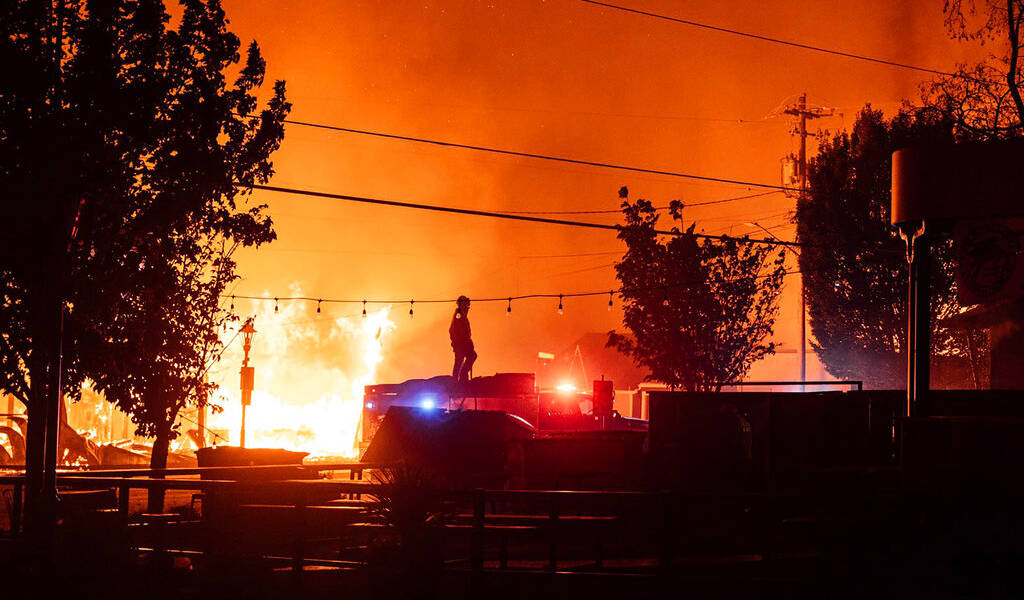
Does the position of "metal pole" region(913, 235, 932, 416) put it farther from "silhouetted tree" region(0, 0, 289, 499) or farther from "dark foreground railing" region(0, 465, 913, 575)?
"silhouetted tree" region(0, 0, 289, 499)

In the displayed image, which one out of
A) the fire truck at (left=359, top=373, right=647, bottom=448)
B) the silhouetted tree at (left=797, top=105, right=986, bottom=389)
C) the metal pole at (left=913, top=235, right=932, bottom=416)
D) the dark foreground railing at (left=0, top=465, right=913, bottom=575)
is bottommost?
the dark foreground railing at (left=0, top=465, right=913, bottom=575)

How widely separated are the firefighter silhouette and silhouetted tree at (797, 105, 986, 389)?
19.4 m

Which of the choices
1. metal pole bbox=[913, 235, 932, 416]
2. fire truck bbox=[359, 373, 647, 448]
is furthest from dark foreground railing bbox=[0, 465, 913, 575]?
fire truck bbox=[359, 373, 647, 448]

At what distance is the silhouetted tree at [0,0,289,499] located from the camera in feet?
43.3

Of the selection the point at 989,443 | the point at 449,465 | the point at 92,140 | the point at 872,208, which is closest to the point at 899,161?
the point at 989,443

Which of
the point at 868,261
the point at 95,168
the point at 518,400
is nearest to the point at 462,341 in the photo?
the point at 518,400

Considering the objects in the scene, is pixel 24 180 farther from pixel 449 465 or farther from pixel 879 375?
pixel 879 375

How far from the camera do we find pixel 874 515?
10148 millimetres

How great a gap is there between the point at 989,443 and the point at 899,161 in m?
3.20

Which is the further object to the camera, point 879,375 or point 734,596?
point 879,375

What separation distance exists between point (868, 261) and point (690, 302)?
736 centimetres

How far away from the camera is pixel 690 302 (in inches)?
1586

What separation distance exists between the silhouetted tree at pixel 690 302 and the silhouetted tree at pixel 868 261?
107 inches

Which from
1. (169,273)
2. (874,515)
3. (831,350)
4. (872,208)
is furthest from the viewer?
(831,350)
